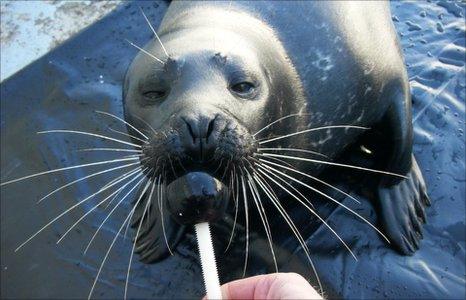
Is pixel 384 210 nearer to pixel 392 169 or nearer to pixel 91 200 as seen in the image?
pixel 392 169

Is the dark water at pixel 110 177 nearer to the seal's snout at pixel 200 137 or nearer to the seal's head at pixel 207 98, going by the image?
the seal's head at pixel 207 98

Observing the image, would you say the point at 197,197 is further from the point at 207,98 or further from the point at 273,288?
the point at 273,288

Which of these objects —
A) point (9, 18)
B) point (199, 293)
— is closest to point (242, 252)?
point (199, 293)

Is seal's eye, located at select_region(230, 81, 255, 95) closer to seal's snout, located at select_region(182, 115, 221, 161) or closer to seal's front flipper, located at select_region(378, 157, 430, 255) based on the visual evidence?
seal's snout, located at select_region(182, 115, 221, 161)

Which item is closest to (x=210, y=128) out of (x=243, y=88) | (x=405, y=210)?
(x=243, y=88)

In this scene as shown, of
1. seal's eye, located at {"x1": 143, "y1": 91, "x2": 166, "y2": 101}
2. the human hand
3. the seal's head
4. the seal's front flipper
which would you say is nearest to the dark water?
the seal's front flipper

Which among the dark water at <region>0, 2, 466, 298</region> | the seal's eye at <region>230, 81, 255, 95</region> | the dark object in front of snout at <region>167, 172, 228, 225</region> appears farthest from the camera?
the dark water at <region>0, 2, 466, 298</region>
